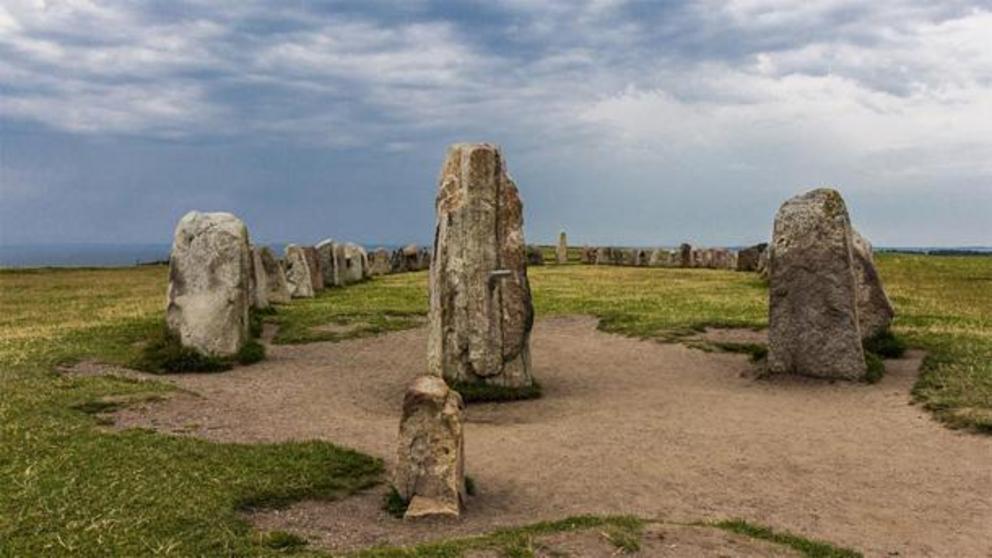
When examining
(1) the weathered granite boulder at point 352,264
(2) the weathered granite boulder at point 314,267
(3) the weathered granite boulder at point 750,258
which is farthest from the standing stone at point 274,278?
(3) the weathered granite boulder at point 750,258

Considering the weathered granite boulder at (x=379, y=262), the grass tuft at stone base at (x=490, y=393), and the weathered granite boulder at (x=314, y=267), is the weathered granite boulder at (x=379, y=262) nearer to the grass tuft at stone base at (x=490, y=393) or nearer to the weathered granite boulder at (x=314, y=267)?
the weathered granite boulder at (x=314, y=267)

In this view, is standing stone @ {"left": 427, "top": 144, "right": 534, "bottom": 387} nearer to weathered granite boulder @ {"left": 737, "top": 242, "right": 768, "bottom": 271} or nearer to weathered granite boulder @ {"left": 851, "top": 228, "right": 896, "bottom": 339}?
weathered granite boulder @ {"left": 851, "top": 228, "right": 896, "bottom": 339}

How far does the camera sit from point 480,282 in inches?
614

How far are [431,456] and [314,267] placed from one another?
84.3 feet

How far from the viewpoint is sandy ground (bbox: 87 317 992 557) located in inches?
358

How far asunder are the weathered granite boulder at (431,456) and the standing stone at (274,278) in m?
20.5

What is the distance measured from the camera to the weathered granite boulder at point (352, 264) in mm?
37906

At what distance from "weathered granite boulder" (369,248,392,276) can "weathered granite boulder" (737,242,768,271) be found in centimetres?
1894

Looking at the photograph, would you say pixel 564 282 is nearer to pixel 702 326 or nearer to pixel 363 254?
pixel 363 254

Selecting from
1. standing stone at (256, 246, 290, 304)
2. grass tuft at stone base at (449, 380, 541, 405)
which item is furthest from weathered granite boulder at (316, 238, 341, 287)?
grass tuft at stone base at (449, 380, 541, 405)

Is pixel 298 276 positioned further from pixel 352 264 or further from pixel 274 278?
pixel 352 264

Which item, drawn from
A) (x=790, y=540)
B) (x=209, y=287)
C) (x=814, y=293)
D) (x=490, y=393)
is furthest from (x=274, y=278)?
(x=790, y=540)

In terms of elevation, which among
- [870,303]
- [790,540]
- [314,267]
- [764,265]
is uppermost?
[314,267]

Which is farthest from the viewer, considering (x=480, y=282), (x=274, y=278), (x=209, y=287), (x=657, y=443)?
(x=274, y=278)
